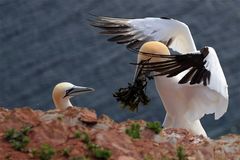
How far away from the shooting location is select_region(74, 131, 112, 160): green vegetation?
22.6 ft

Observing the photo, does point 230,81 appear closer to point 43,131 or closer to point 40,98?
point 40,98

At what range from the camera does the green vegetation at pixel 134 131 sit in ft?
24.1

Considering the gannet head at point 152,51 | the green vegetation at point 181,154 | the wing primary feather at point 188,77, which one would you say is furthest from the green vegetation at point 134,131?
the gannet head at point 152,51

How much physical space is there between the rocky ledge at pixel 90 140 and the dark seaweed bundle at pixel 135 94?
143 cm

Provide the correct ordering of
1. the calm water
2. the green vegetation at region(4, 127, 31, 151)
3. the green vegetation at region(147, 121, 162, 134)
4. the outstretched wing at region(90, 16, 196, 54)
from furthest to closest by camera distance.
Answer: the calm water < the outstretched wing at region(90, 16, 196, 54) < the green vegetation at region(147, 121, 162, 134) < the green vegetation at region(4, 127, 31, 151)

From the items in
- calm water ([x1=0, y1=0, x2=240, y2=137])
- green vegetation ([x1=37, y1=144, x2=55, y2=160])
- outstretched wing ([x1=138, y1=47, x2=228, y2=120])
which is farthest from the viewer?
calm water ([x1=0, y1=0, x2=240, y2=137])

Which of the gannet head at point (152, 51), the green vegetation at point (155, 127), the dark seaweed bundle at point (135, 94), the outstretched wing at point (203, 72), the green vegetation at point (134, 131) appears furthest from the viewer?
the gannet head at point (152, 51)

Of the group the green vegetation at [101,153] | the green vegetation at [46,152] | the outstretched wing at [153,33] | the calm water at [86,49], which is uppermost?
the outstretched wing at [153,33]

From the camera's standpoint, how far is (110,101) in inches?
566

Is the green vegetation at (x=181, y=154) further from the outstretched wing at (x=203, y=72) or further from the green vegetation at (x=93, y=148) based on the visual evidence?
the outstretched wing at (x=203, y=72)

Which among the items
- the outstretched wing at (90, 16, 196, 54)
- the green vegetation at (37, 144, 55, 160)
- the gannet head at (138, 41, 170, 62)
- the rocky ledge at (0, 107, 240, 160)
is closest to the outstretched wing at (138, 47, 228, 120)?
the gannet head at (138, 41, 170, 62)

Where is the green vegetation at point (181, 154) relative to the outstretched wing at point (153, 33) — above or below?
below

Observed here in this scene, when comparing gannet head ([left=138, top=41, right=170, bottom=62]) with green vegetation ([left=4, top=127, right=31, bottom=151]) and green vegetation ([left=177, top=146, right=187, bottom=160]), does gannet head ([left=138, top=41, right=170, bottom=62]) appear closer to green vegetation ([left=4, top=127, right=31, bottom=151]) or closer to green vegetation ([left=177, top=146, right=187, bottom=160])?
green vegetation ([left=177, top=146, right=187, bottom=160])

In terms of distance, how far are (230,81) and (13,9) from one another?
15.2 ft
